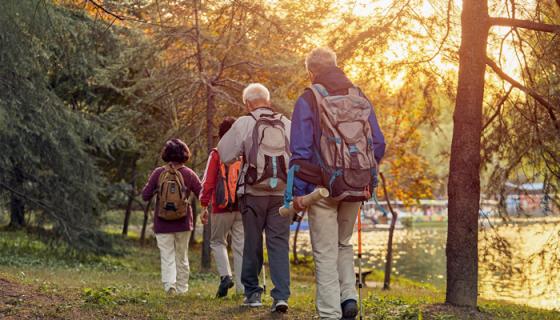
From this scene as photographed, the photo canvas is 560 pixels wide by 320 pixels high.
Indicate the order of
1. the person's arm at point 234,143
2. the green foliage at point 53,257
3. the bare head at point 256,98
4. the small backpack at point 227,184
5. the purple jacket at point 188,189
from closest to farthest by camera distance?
the person's arm at point 234,143, the bare head at point 256,98, the small backpack at point 227,184, the purple jacket at point 188,189, the green foliage at point 53,257

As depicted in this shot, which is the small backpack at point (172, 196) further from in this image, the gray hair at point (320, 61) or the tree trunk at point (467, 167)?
the gray hair at point (320, 61)

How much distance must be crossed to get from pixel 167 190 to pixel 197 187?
1.18 ft

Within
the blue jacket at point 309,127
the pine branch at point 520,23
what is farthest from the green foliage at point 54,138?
the blue jacket at point 309,127

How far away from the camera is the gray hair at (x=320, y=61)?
6.02 meters

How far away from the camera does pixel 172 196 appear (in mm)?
9031

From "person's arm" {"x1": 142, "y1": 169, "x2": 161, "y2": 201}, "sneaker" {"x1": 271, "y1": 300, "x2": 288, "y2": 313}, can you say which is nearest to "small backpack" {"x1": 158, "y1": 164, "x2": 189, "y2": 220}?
"person's arm" {"x1": 142, "y1": 169, "x2": 161, "y2": 201}

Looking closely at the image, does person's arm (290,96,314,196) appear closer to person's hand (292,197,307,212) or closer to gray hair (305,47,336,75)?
person's hand (292,197,307,212)

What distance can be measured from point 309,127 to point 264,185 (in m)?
1.35

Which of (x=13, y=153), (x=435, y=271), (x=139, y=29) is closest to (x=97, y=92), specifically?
(x=139, y=29)

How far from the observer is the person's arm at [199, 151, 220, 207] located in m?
8.24

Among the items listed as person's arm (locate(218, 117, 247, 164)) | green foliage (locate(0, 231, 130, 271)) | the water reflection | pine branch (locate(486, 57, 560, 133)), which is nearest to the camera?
person's arm (locate(218, 117, 247, 164))

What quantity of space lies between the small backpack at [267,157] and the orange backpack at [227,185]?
120 centimetres

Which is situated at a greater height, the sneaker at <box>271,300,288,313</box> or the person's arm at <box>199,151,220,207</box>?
the person's arm at <box>199,151,220,207</box>

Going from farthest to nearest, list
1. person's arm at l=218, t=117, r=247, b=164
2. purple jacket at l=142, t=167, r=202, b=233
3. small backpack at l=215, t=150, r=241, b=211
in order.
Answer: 1. purple jacket at l=142, t=167, r=202, b=233
2. small backpack at l=215, t=150, r=241, b=211
3. person's arm at l=218, t=117, r=247, b=164
